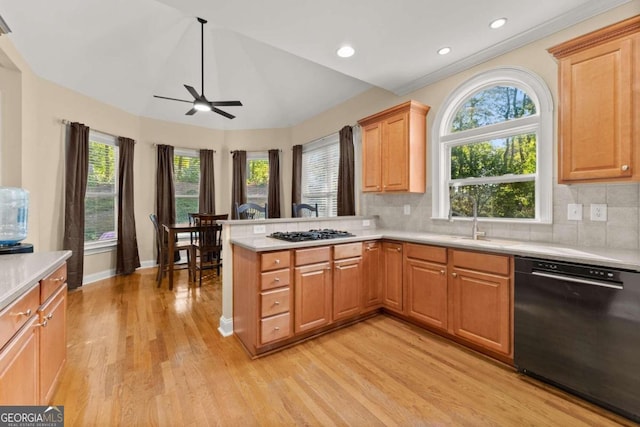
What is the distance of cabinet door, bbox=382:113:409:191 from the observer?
10.4 feet

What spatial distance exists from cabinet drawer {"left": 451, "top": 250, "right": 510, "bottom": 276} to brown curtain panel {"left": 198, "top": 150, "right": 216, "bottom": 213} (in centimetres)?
494

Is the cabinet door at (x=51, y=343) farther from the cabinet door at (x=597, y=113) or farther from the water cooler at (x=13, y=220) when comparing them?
the cabinet door at (x=597, y=113)

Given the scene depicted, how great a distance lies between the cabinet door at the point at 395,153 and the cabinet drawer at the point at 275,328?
6.47ft

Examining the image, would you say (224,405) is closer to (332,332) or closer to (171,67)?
(332,332)

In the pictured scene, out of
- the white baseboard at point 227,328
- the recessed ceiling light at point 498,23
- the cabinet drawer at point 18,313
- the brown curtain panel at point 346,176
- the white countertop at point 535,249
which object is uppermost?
the recessed ceiling light at point 498,23

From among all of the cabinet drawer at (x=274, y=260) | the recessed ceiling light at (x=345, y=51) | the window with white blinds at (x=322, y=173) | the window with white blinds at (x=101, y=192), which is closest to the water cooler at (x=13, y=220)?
the cabinet drawer at (x=274, y=260)

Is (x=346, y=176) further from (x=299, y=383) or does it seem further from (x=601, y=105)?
(x=299, y=383)

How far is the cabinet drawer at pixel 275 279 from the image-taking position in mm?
2211

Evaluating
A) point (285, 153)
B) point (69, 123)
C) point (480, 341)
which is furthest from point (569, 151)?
point (69, 123)

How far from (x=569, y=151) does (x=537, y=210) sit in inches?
25.5

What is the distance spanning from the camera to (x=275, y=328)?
2.28 metres

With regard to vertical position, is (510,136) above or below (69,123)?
below

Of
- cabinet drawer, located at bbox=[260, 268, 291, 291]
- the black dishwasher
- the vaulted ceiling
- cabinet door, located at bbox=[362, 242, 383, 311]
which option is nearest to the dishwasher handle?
the black dishwasher

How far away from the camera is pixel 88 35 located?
3422mm
